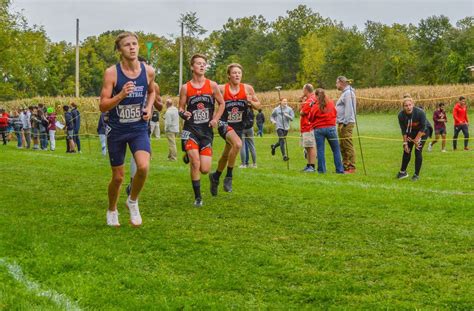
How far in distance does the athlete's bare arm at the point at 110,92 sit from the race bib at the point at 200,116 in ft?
7.68

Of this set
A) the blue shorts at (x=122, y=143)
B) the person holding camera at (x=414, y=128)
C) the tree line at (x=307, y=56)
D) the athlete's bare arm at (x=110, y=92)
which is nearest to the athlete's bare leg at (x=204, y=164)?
the blue shorts at (x=122, y=143)

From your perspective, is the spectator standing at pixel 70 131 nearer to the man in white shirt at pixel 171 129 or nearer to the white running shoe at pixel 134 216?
the man in white shirt at pixel 171 129

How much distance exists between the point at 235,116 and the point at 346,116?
5.55 m

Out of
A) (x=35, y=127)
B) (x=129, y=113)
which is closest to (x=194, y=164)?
(x=129, y=113)

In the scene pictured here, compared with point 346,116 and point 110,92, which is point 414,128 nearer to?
point 346,116

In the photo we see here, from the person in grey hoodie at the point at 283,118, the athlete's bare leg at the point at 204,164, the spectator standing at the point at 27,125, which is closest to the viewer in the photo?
the athlete's bare leg at the point at 204,164

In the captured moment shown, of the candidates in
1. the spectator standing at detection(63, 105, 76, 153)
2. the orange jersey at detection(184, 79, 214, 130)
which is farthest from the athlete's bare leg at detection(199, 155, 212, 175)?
the spectator standing at detection(63, 105, 76, 153)

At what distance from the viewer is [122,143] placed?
7957 mm

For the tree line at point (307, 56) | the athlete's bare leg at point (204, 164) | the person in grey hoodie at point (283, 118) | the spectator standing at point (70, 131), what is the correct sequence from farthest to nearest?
the tree line at point (307, 56)
the spectator standing at point (70, 131)
the person in grey hoodie at point (283, 118)
the athlete's bare leg at point (204, 164)

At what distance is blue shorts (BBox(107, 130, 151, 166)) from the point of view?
7.93 metres

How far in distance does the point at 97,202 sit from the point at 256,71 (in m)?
102

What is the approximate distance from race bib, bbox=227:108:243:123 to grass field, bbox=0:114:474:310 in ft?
3.89

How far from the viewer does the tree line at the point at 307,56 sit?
8525 cm

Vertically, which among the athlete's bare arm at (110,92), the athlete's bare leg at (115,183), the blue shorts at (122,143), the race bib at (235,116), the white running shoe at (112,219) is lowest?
the white running shoe at (112,219)
